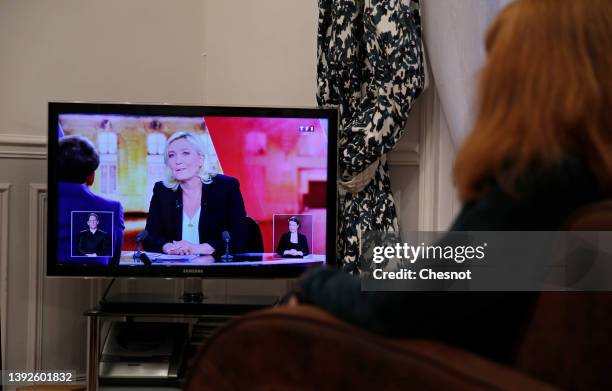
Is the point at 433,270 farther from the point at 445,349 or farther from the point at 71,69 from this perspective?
the point at 71,69

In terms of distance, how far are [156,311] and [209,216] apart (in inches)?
16.5

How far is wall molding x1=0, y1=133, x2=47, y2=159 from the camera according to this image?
316cm

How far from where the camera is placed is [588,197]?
92cm

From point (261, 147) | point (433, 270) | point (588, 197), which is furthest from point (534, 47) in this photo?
point (261, 147)

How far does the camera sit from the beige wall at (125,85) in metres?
3.19

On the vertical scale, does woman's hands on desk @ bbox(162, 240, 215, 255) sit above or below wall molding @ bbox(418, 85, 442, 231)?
below

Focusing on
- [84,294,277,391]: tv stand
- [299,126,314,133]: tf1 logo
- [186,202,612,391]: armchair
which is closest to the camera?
[186,202,612,391]: armchair

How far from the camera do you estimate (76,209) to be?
115 inches

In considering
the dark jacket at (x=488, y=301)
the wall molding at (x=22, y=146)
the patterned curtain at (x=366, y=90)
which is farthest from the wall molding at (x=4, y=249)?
the dark jacket at (x=488, y=301)

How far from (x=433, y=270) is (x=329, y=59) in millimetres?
2280

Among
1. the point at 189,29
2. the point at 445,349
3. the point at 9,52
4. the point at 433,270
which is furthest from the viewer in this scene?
the point at 189,29

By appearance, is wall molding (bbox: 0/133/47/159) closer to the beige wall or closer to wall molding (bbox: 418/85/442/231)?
the beige wall

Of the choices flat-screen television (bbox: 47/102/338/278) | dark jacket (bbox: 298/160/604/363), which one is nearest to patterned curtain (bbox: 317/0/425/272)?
flat-screen television (bbox: 47/102/338/278)

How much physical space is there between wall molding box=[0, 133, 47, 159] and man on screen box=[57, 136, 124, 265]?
0.34 metres
